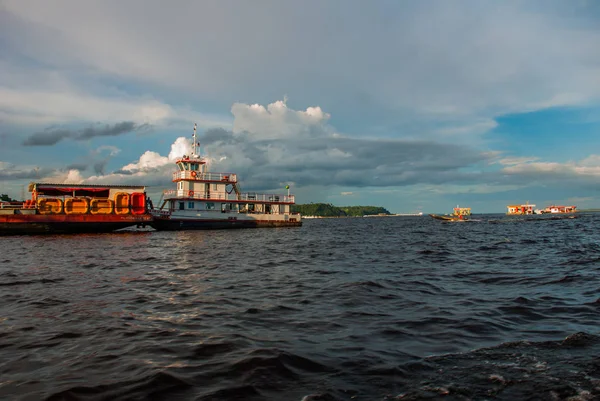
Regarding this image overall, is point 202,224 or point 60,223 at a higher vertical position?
point 60,223

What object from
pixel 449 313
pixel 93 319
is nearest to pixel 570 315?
pixel 449 313

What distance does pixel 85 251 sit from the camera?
23359 millimetres

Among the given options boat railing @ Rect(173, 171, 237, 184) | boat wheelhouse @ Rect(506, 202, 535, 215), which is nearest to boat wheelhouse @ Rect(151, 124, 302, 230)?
boat railing @ Rect(173, 171, 237, 184)

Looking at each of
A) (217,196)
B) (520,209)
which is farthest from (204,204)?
(520,209)

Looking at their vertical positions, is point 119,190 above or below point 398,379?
above

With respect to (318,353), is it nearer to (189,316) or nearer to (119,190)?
(189,316)

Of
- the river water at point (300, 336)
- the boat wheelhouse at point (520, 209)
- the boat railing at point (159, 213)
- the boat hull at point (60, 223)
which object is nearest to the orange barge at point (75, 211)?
the boat hull at point (60, 223)

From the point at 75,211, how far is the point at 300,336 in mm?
41013

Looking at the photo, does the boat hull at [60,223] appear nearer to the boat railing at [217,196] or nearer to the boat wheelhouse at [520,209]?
the boat railing at [217,196]

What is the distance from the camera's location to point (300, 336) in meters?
7.21

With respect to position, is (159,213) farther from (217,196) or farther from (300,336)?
(300,336)

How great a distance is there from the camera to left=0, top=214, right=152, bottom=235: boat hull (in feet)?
124

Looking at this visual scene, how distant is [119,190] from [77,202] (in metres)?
4.62

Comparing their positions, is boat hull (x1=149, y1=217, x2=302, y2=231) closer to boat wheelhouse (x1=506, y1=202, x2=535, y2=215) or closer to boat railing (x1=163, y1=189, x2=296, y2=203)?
boat railing (x1=163, y1=189, x2=296, y2=203)
